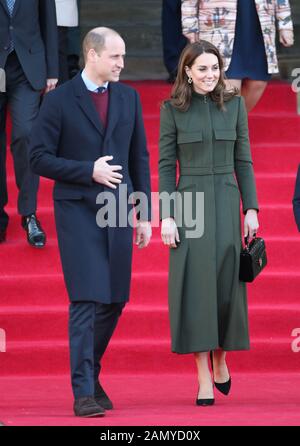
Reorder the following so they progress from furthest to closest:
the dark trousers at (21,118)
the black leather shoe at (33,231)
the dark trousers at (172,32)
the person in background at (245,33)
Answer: the dark trousers at (172,32) < the person in background at (245,33) < the black leather shoe at (33,231) < the dark trousers at (21,118)

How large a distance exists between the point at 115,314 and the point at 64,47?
13.2 feet

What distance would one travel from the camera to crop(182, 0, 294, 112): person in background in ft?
32.1

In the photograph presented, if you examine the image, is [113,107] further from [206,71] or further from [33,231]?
[33,231]

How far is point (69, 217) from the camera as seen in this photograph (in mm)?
7180

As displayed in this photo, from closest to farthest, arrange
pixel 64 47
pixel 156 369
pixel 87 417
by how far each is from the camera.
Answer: pixel 87 417, pixel 156 369, pixel 64 47

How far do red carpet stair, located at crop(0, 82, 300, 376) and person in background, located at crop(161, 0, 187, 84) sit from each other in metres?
1.09

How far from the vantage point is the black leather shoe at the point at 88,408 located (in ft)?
23.2

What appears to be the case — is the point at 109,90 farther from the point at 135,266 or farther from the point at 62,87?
the point at 135,266

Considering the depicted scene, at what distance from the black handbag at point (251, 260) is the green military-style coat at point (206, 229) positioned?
37 millimetres

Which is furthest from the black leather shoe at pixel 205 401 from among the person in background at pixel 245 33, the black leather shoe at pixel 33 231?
the person in background at pixel 245 33

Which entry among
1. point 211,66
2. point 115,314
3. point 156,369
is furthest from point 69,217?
point 156,369

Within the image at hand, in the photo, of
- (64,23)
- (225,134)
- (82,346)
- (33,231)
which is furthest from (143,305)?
(64,23)

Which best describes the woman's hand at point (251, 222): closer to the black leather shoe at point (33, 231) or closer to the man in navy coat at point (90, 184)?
the man in navy coat at point (90, 184)

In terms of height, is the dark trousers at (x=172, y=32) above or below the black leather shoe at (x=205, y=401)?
above
